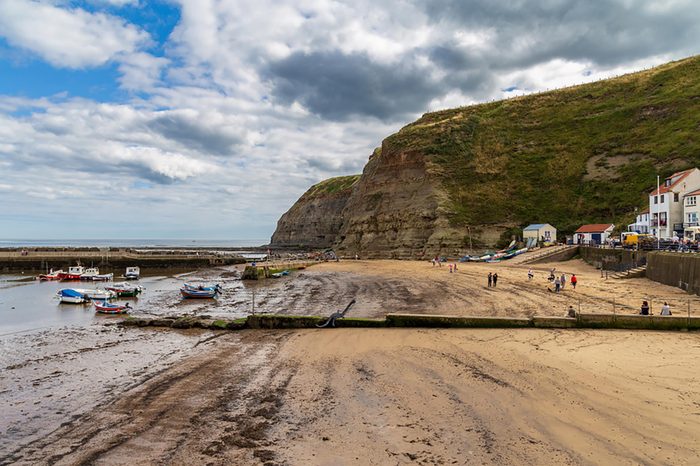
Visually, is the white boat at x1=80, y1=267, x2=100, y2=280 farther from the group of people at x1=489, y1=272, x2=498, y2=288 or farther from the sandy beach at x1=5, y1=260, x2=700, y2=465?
the group of people at x1=489, y1=272, x2=498, y2=288

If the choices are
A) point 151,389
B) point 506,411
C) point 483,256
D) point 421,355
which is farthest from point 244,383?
point 483,256

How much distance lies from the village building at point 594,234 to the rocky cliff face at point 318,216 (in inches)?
3387

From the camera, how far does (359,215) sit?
9400 centimetres

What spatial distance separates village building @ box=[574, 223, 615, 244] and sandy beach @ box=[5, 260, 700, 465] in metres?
47.0

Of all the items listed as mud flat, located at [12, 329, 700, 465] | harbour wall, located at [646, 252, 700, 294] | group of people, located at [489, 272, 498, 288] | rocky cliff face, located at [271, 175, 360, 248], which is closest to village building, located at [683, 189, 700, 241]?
harbour wall, located at [646, 252, 700, 294]

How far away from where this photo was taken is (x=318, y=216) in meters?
159

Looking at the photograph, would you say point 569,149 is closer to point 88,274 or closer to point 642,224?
point 642,224

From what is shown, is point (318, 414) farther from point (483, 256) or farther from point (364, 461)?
point (483, 256)

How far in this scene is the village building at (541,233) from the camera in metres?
66.9

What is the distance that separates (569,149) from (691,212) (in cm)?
3743

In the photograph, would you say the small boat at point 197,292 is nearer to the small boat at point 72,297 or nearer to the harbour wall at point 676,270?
the small boat at point 72,297

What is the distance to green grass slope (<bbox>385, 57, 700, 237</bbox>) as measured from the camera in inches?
2876

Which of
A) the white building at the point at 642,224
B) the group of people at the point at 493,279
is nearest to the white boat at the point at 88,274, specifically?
the group of people at the point at 493,279

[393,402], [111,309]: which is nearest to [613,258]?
[393,402]
